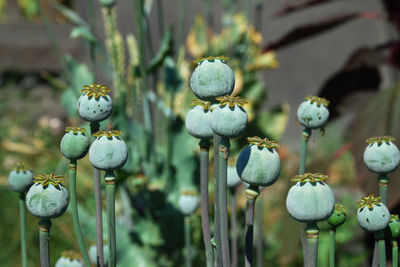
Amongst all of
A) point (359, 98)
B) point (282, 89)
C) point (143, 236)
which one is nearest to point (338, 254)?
point (359, 98)

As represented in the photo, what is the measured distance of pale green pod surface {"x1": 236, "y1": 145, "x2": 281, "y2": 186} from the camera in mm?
343

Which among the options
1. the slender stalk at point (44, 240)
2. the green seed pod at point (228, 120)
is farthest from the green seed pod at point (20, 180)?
the green seed pod at point (228, 120)

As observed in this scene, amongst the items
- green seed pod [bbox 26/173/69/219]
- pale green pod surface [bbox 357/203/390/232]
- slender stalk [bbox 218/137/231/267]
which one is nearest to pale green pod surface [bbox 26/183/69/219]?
green seed pod [bbox 26/173/69/219]

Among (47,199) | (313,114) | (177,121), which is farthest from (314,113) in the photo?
(177,121)

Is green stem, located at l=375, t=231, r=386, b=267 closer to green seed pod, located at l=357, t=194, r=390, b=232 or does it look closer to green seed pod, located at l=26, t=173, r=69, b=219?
green seed pod, located at l=357, t=194, r=390, b=232

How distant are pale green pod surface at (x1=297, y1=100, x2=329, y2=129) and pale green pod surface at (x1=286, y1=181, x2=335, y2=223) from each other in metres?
0.10

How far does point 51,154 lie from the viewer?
1.77 meters

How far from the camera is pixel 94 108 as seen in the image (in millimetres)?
385

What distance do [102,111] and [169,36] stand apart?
529 mm

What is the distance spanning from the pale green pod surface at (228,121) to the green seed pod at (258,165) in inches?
0.6

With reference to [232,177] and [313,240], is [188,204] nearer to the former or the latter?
[232,177]

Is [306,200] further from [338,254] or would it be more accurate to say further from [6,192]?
[6,192]

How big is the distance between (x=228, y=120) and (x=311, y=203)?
0.07 metres

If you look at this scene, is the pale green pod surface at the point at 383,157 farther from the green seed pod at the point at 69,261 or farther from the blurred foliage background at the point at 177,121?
the green seed pod at the point at 69,261
